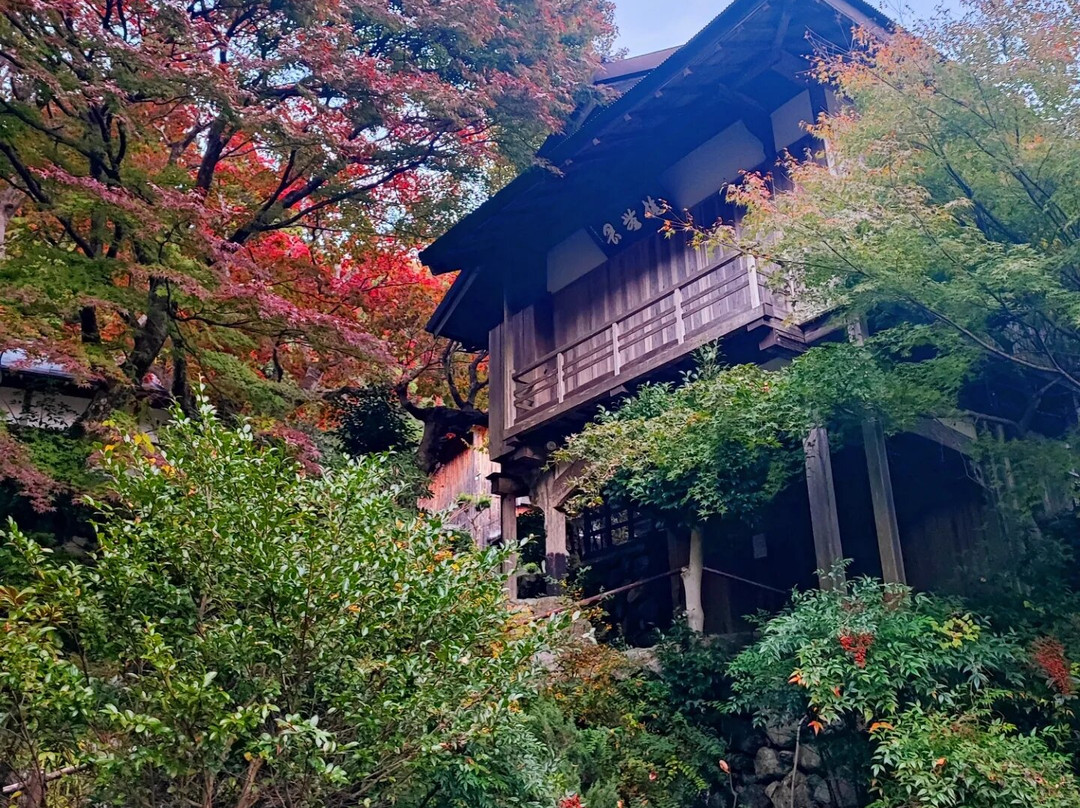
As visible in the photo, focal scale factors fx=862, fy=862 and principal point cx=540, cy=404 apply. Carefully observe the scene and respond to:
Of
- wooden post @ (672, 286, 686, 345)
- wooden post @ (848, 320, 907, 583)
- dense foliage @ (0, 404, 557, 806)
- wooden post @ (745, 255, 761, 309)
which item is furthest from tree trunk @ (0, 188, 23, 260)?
wooden post @ (848, 320, 907, 583)

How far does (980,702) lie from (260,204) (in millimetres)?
10226

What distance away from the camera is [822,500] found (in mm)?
8688

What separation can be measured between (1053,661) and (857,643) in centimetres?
133

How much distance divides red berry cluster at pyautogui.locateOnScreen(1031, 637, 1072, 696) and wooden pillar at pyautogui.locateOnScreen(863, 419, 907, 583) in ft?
5.05

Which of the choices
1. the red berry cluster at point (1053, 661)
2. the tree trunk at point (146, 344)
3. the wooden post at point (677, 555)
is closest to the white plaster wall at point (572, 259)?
the wooden post at point (677, 555)

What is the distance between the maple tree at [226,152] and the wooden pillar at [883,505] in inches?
209

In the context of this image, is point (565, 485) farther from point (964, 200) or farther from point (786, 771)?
point (964, 200)

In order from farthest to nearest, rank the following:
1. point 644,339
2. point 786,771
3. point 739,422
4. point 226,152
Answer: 1. point 226,152
2. point 644,339
3. point 739,422
4. point 786,771

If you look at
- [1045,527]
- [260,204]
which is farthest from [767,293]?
[260,204]

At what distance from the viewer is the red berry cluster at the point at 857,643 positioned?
6.39m

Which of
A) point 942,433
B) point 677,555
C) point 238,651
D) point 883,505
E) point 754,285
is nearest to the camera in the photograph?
point 238,651

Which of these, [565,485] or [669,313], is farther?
[565,485]

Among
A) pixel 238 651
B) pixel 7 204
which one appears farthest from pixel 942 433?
pixel 7 204

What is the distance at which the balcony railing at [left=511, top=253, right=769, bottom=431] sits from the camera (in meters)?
9.79
